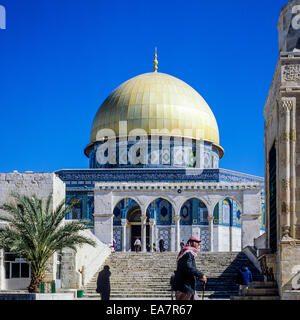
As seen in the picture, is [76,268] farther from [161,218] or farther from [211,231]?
[161,218]

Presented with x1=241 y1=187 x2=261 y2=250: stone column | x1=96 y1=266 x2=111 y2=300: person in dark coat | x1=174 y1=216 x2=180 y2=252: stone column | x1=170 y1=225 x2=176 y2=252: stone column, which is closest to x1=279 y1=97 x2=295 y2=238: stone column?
x1=96 y1=266 x2=111 y2=300: person in dark coat

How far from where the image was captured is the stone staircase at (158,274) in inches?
679

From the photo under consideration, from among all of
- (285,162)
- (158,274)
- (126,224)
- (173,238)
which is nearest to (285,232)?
(285,162)

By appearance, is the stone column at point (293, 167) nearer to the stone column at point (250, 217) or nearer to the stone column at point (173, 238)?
the stone column at point (250, 217)

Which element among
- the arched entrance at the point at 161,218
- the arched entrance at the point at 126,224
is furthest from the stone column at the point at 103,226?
the arched entrance at the point at 161,218

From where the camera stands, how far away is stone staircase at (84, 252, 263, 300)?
56.5ft

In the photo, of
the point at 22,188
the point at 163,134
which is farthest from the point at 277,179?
the point at 163,134

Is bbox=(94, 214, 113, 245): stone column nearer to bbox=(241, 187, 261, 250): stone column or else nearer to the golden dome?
bbox=(241, 187, 261, 250): stone column

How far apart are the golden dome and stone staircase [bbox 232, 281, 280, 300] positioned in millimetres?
23506

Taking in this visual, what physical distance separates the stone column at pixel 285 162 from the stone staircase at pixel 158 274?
15.0ft

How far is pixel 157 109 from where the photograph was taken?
37.0 m

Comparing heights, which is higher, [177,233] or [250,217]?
[250,217]

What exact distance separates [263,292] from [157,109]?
24.9 metres

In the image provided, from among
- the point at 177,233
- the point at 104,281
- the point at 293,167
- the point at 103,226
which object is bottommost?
the point at 104,281
